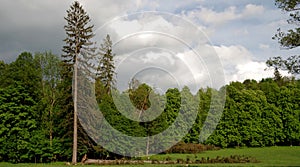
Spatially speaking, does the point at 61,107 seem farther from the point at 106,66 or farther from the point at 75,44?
the point at 106,66

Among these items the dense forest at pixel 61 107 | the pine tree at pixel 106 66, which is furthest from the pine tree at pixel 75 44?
the pine tree at pixel 106 66

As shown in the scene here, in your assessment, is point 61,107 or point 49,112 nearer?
point 61,107

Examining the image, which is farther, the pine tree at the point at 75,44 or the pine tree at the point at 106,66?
the pine tree at the point at 106,66

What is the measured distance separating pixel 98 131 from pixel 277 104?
3220 centimetres

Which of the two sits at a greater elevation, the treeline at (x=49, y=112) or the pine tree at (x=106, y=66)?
the pine tree at (x=106, y=66)

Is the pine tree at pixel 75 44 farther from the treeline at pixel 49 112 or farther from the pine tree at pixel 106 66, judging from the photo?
the pine tree at pixel 106 66

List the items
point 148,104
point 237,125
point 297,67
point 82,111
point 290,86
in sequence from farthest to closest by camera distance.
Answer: point 290,86, point 237,125, point 148,104, point 82,111, point 297,67

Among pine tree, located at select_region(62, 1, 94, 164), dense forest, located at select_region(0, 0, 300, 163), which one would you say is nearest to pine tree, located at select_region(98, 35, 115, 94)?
dense forest, located at select_region(0, 0, 300, 163)

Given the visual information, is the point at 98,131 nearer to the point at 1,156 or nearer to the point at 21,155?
the point at 21,155

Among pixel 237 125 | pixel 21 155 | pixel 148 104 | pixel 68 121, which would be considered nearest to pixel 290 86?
pixel 237 125

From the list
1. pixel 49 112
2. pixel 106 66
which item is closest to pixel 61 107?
pixel 49 112

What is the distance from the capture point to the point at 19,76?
35.1m

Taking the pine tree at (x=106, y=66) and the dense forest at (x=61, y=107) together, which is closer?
the dense forest at (x=61, y=107)

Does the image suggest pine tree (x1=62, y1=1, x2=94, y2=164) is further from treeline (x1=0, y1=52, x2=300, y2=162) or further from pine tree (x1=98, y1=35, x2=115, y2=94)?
pine tree (x1=98, y1=35, x2=115, y2=94)
